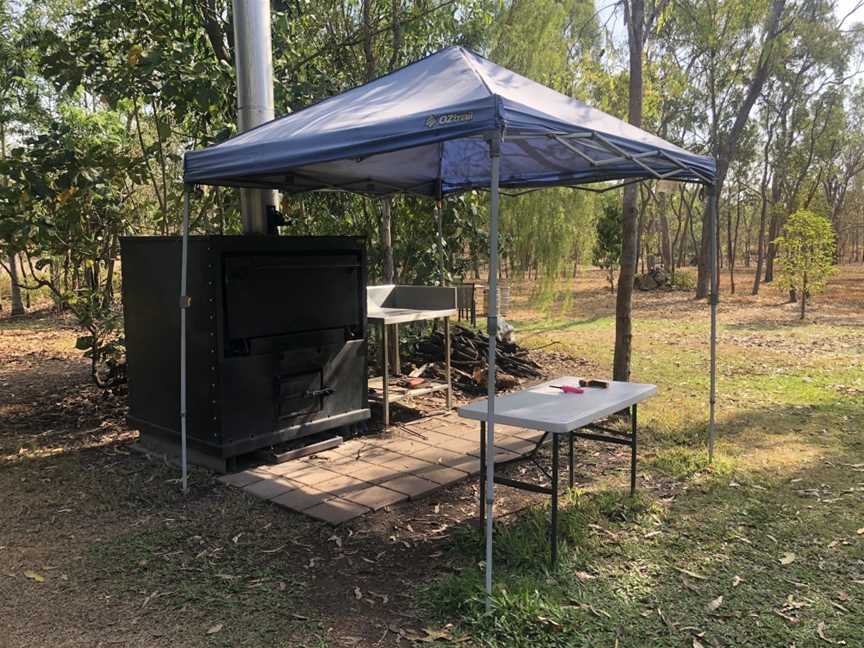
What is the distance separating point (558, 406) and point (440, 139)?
4.85ft

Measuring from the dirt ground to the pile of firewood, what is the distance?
2.15 m

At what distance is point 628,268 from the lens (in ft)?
17.3

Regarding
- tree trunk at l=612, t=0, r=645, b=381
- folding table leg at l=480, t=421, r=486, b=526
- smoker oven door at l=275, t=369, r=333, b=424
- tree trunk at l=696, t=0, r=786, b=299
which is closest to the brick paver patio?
smoker oven door at l=275, t=369, r=333, b=424

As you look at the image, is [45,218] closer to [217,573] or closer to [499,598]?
[217,573]

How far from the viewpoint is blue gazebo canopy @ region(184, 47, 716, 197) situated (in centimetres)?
264

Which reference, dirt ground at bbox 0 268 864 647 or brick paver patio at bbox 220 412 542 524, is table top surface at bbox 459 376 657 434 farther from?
brick paver patio at bbox 220 412 542 524

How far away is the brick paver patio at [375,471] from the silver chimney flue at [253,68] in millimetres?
1687

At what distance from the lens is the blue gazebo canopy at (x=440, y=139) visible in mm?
2641

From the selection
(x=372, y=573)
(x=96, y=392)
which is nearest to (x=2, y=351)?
(x=96, y=392)

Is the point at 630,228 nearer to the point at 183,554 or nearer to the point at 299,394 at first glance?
the point at 299,394

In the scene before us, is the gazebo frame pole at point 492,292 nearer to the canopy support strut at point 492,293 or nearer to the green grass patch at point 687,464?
the canopy support strut at point 492,293

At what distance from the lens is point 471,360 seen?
7184mm

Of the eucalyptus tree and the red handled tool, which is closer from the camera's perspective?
the red handled tool

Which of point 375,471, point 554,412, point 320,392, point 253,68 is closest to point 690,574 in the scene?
point 554,412
